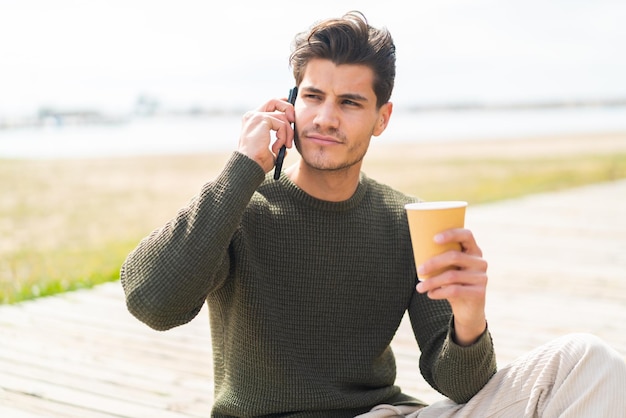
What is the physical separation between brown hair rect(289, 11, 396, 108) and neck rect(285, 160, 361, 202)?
10.2 inches

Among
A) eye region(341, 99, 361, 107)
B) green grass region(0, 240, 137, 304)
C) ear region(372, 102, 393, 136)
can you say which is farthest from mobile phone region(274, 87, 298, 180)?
green grass region(0, 240, 137, 304)

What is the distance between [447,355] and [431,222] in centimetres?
63

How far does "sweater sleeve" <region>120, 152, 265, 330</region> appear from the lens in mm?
2148

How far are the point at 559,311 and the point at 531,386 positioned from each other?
304 centimetres

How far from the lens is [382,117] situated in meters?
2.67

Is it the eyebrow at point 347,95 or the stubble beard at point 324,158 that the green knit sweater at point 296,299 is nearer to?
the stubble beard at point 324,158

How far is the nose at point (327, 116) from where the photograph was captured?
7.89ft

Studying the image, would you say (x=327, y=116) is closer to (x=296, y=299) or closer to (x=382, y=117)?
(x=382, y=117)

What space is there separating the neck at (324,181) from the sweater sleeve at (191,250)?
11.8 inches

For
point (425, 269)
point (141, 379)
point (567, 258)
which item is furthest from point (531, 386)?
point (567, 258)

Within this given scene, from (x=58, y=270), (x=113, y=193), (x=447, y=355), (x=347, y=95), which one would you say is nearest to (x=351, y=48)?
(x=347, y=95)

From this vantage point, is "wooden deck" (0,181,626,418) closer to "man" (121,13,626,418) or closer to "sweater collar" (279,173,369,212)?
"man" (121,13,626,418)

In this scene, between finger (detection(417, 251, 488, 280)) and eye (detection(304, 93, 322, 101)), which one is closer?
finger (detection(417, 251, 488, 280))

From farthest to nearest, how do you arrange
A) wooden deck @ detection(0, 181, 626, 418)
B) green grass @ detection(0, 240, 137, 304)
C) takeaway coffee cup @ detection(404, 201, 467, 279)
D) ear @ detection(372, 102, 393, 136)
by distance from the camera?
green grass @ detection(0, 240, 137, 304)
wooden deck @ detection(0, 181, 626, 418)
ear @ detection(372, 102, 393, 136)
takeaway coffee cup @ detection(404, 201, 467, 279)
